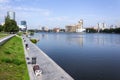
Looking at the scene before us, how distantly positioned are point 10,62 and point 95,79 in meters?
8.16

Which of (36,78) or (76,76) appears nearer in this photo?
(36,78)

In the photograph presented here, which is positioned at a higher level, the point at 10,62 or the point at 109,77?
the point at 10,62

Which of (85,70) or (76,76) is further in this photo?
(85,70)

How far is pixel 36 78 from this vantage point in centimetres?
1590

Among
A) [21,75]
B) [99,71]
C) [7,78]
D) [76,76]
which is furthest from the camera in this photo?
[99,71]

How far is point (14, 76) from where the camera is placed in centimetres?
1595

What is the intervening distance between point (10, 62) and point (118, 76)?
10.4 metres

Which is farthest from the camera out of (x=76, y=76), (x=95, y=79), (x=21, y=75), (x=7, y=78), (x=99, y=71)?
(x=99, y=71)

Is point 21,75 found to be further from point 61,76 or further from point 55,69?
point 55,69

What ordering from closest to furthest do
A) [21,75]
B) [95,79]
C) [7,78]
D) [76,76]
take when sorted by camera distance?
[7,78] → [21,75] → [95,79] → [76,76]

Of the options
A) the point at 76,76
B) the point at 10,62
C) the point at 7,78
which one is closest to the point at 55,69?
the point at 76,76

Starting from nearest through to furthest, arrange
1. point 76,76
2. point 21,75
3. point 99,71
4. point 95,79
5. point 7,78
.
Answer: point 7,78 < point 21,75 < point 95,79 < point 76,76 < point 99,71

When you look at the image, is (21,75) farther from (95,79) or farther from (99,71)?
(99,71)

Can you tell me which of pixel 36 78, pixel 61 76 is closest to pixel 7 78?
pixel 36 78
